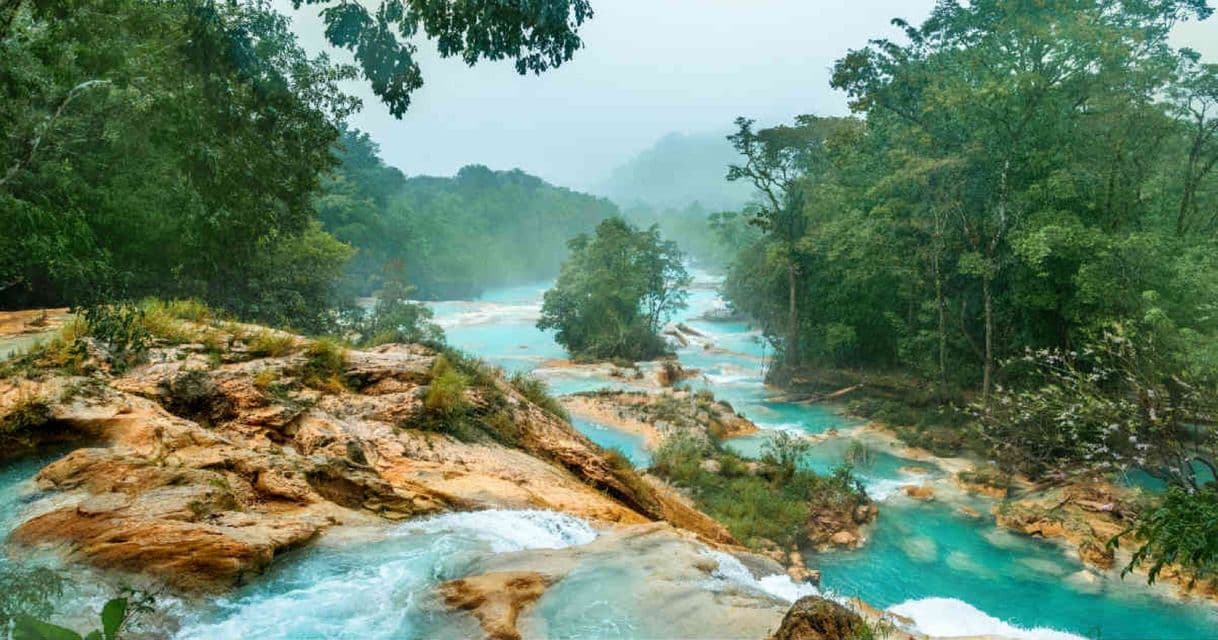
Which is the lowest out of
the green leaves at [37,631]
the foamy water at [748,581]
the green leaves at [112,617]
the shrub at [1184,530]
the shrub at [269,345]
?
the foamy water at [748,581]

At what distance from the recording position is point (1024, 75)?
19.8 metres

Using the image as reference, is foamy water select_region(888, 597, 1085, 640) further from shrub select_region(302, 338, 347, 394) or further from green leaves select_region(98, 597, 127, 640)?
green leaves select_region(98, 597, 127, 640)

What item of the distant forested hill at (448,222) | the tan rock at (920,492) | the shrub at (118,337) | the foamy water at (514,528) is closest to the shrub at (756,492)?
the tan rock at (920,492)

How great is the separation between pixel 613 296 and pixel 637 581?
3573 cm

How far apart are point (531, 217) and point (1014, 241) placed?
91113 mm

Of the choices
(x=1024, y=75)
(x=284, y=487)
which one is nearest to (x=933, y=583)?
(x=284, y=487)

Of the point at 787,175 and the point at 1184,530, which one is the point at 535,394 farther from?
the point at 787,175

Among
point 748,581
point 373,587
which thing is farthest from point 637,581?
point 373,587

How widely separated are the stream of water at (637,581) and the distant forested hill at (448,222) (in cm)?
3270

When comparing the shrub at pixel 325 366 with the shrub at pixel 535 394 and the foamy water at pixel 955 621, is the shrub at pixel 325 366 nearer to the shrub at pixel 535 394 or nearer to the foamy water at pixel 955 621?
the shrub at pixel 535 394

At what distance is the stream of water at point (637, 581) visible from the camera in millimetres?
4836

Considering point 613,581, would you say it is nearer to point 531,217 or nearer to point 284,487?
point 284,487

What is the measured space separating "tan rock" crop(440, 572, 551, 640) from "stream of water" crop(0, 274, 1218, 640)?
4.3 inches

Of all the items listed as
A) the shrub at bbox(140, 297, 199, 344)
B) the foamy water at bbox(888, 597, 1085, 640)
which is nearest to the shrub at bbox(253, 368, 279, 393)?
the shrub at bbox(140, 297, 199, 344)
